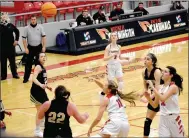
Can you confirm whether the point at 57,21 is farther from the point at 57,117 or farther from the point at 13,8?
the point at 57,117

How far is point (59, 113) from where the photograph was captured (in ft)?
20.5

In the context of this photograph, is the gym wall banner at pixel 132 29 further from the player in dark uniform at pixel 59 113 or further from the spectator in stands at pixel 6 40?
the player in dark uniform at pixel 59 113

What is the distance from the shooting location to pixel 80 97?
1233 cm

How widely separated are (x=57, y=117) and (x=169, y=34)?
17.4 meters

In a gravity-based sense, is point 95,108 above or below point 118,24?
below

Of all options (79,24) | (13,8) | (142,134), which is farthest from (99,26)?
(142,134)

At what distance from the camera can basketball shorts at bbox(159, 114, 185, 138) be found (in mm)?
6792

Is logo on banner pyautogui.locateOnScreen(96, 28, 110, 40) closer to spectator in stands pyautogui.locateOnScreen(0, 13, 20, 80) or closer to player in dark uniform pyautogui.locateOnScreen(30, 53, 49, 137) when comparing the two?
spectator in stands pyautogui.locateOnScreen(0, 13, 20, 80)

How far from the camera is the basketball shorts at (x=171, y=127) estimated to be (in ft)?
22.3

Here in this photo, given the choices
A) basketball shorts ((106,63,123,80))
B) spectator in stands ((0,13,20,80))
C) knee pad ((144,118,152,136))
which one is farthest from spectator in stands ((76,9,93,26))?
knee pad ((144,118,152,136))

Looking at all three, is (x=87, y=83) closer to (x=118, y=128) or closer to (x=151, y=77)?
(x=151, y=77)

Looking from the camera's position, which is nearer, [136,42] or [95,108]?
[95,108]

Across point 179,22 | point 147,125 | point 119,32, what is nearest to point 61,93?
point 147,125

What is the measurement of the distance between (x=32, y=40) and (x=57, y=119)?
828cm
